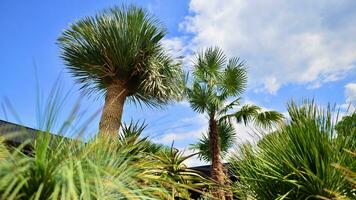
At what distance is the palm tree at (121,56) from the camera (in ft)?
22.6

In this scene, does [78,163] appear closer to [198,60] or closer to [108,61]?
[108,61]

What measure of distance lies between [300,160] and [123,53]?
4254mm

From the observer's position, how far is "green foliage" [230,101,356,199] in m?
3.31

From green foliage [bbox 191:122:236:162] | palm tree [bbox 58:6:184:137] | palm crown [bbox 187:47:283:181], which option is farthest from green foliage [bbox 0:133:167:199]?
green foliage [bbox 191:122:236:162]

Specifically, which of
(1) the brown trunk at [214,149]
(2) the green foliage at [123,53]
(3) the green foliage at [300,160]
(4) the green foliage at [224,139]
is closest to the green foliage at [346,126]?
(3) the green foliage at [300,160]

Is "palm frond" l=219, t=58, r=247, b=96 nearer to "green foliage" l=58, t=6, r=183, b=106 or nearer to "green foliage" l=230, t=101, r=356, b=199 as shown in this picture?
"green foliage" l=58, t=6, r=183, b=106

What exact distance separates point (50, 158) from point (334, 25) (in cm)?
637

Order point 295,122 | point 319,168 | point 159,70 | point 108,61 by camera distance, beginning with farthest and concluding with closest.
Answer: point 159,70
point 108,61
point 295,122
point 319,168

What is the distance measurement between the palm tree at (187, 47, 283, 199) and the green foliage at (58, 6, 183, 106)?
381 centimetres

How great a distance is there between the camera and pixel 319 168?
335 centimetres

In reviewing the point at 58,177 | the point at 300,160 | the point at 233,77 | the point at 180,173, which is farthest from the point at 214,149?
the point at 58,177

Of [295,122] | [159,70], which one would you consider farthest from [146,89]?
[295,122]

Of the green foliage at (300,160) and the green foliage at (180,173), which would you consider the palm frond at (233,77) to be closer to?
the green foliage at (180,173)

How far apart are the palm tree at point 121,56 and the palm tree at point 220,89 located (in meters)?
3.79
